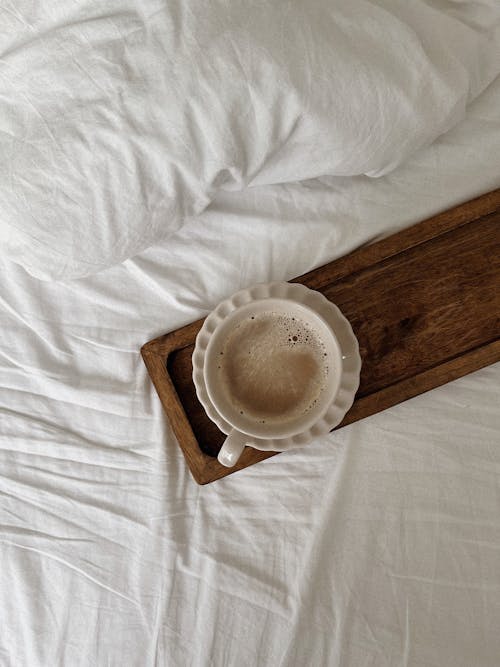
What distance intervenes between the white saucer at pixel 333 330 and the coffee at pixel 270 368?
2cm

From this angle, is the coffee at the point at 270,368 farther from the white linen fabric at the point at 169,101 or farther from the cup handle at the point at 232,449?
the white linen fabric at the point at 169,101

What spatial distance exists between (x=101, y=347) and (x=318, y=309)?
250 mm

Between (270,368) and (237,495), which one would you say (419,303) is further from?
(237,495)

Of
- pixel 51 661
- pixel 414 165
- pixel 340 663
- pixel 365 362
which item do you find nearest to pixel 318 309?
pixel 365 362

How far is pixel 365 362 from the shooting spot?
0.62 metres

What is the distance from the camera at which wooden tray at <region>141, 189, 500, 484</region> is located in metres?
0.62

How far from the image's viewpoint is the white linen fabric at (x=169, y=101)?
473mm

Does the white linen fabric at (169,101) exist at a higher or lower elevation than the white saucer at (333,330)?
higher

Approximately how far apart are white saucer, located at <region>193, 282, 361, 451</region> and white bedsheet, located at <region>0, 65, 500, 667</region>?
5 cm

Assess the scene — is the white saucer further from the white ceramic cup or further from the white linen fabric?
the white linen fabric

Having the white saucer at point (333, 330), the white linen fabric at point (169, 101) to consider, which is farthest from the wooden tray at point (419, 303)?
the white linen fabric at point (169, 101)

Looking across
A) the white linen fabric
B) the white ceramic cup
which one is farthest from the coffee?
the white linen fabric

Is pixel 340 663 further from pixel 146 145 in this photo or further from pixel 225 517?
pixel 146 145

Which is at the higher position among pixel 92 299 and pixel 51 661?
pixel 92 299
